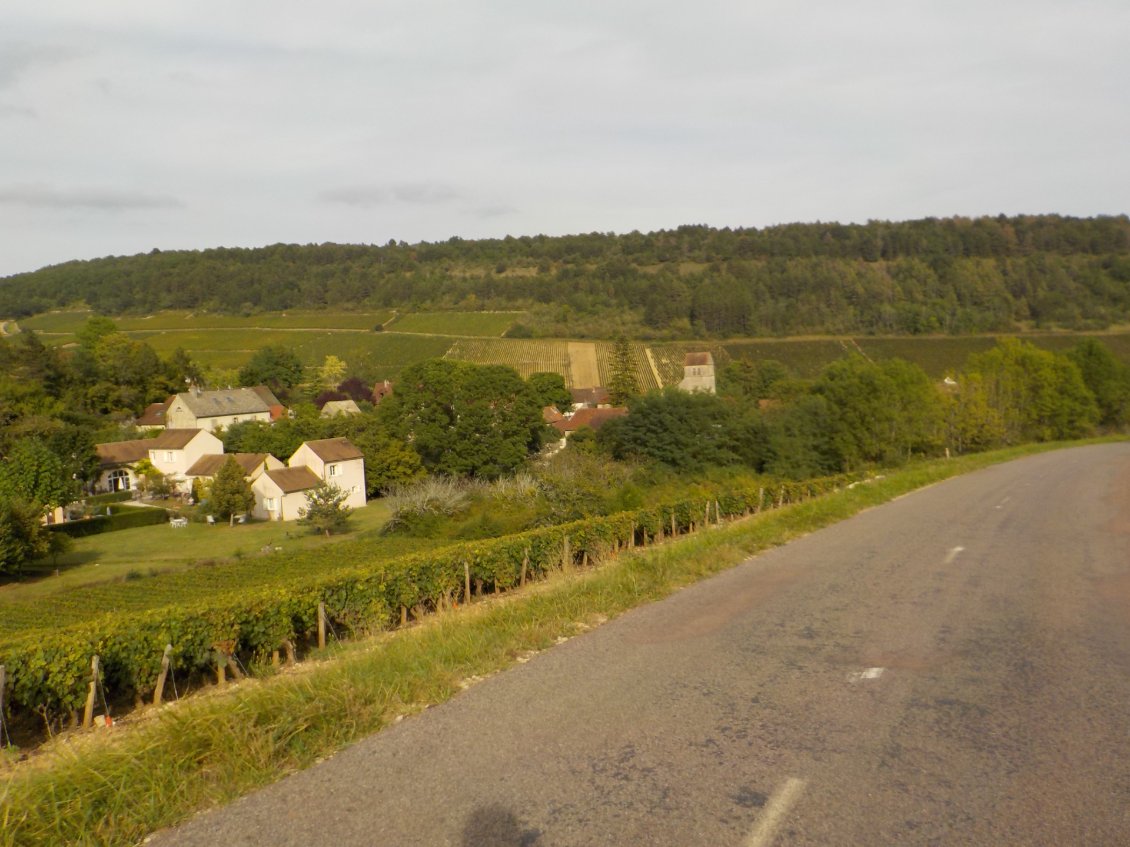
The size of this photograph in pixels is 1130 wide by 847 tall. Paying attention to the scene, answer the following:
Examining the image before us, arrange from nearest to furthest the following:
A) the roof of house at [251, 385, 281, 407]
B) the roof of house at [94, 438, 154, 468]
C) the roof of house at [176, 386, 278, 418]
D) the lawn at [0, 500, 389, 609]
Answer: the lawn at [0, 500, 389, 609] → the roof of house at [94, 438, 154, 468] → the roof of house at [176, 386, 278, 418] → the roof of house at [251, 385, 281, 407]

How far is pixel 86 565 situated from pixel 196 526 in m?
12.6

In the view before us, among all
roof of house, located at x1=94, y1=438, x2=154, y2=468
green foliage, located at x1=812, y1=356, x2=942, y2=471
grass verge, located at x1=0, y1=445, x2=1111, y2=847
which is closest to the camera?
grass verge, located at x1=0, y1=445, x2=1111, y2=847

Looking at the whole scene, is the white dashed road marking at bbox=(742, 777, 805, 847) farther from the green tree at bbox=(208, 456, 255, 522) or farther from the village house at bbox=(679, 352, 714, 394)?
the village house at bbox=(679, 352, 714, 394)

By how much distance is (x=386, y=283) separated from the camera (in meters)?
167

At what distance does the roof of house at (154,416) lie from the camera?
8900 cm

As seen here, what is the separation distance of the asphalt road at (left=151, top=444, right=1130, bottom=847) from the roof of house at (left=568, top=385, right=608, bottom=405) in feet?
297

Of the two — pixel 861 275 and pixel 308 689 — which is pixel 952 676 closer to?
pixel 308 689

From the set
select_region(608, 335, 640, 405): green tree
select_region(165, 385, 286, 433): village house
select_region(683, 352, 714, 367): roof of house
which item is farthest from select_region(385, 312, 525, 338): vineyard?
select_region(165, 385, 286, 433): village house

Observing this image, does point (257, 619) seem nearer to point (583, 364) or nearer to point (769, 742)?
point (769, 742)

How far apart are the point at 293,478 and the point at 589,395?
154ft

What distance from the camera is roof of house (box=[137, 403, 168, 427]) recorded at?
3504 inches

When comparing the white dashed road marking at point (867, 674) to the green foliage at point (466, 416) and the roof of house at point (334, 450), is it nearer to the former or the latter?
the green foliage at point (466, 416)

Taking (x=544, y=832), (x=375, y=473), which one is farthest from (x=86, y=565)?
(x=544, y=832)

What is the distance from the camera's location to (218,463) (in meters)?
69.4
